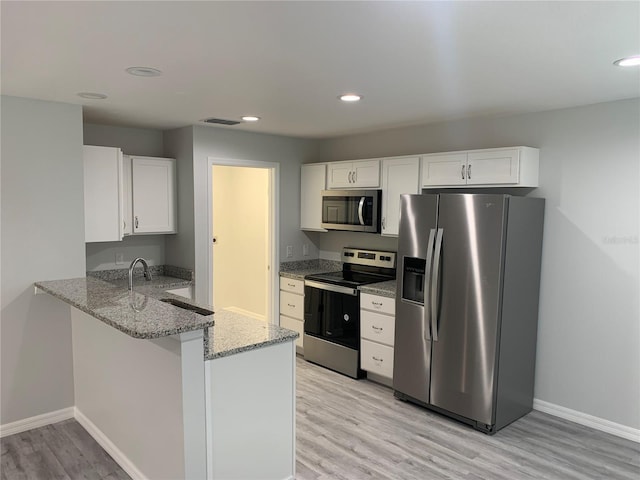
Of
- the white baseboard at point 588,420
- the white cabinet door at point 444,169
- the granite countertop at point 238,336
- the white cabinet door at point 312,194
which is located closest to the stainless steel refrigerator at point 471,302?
the white baseboard at point 588,420

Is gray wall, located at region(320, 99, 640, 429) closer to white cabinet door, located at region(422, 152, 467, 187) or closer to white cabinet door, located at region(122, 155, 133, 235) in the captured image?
white cabinet door, located at region(422, 152, 467, 187)

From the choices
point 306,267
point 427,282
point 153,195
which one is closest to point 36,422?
point 153,195

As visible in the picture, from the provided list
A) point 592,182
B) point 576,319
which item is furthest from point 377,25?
point 576,319

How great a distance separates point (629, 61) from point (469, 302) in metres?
1.76

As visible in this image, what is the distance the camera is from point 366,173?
4641 mm

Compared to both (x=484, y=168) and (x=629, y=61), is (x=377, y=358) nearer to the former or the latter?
(x=484, y=168)

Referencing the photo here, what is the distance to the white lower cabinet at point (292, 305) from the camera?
501cm

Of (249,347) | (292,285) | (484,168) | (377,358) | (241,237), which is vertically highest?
(484,168)

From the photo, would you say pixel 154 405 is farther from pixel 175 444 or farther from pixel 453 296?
pixel 453 296

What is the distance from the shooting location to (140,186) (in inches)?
177

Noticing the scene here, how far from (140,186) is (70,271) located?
1.25 meters

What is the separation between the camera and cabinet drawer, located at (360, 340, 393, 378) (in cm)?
417

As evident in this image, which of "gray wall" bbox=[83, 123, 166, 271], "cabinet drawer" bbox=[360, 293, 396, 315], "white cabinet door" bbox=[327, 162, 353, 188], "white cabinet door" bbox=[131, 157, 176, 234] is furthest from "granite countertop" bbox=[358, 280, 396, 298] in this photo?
"gray wall" bbox=[83, 123, 166, 271]

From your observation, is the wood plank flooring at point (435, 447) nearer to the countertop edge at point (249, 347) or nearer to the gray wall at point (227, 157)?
the countertop edge at point (249, 347)
